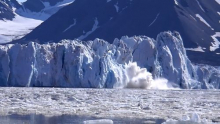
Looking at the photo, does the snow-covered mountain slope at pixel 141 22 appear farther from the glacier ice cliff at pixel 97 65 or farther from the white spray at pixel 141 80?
the white spray at pixel 141 80

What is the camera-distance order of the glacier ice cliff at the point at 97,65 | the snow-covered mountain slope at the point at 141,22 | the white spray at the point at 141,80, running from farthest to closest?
1. the snow-covered mountain slope at the point at 141,22
2. the white spray at the point at 141,80
3. the glacier ice cliff at the point at 97,65

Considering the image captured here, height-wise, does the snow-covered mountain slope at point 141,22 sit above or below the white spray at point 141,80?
above

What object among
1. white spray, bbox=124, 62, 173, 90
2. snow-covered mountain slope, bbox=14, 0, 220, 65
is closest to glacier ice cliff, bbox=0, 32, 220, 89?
white spray, bbox=124, 62, 173, 90

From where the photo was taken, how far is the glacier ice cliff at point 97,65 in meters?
43.6

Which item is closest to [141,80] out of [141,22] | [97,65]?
[97,65]

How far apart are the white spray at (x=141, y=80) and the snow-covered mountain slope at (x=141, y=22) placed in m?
62.4

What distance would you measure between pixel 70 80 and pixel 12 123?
90.7 ft

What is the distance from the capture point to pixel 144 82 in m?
46.9

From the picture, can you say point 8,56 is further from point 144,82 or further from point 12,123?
point 12,123

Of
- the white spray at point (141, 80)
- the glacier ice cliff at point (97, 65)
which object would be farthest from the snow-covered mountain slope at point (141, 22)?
the white spray at point (141, 80)

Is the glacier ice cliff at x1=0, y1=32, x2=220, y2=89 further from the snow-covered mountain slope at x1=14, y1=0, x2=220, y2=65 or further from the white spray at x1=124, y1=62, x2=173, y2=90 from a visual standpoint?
the snow-covered mountain slope at x1=14, y1=0, x2=220, y2=65

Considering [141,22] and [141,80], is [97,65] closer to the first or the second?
[141,80]

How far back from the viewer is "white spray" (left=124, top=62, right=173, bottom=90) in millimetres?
46350

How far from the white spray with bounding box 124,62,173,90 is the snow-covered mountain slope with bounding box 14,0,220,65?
62.4 metres
